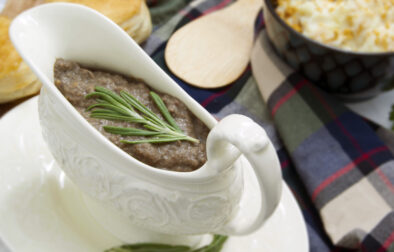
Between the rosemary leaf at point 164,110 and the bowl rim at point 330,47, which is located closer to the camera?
the rosemary leaf at point 164,110

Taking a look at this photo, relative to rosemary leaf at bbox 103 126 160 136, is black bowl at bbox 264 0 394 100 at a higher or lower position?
lower

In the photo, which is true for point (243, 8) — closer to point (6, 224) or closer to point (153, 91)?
point (153, 91)

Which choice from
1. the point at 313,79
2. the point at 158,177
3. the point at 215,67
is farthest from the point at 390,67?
the point at 158,177

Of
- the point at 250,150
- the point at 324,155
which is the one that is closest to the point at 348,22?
the point at 324,155

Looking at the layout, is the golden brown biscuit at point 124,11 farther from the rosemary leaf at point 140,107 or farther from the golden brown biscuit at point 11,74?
the rosemary leaf at point 140,107

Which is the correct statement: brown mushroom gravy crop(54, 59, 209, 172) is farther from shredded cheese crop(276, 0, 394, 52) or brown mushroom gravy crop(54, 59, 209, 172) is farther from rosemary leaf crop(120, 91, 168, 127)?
shredded cheese crop(276, 0, 394, 52)

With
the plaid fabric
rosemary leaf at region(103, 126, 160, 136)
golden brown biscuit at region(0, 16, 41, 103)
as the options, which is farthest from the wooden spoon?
rosemary leaf at region(103, 126, 160, 136)

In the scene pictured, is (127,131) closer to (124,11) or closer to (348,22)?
(124,11)

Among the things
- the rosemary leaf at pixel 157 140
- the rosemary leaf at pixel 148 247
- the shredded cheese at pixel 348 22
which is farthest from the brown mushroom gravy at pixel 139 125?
the shredded cheese at pixel 348 22
